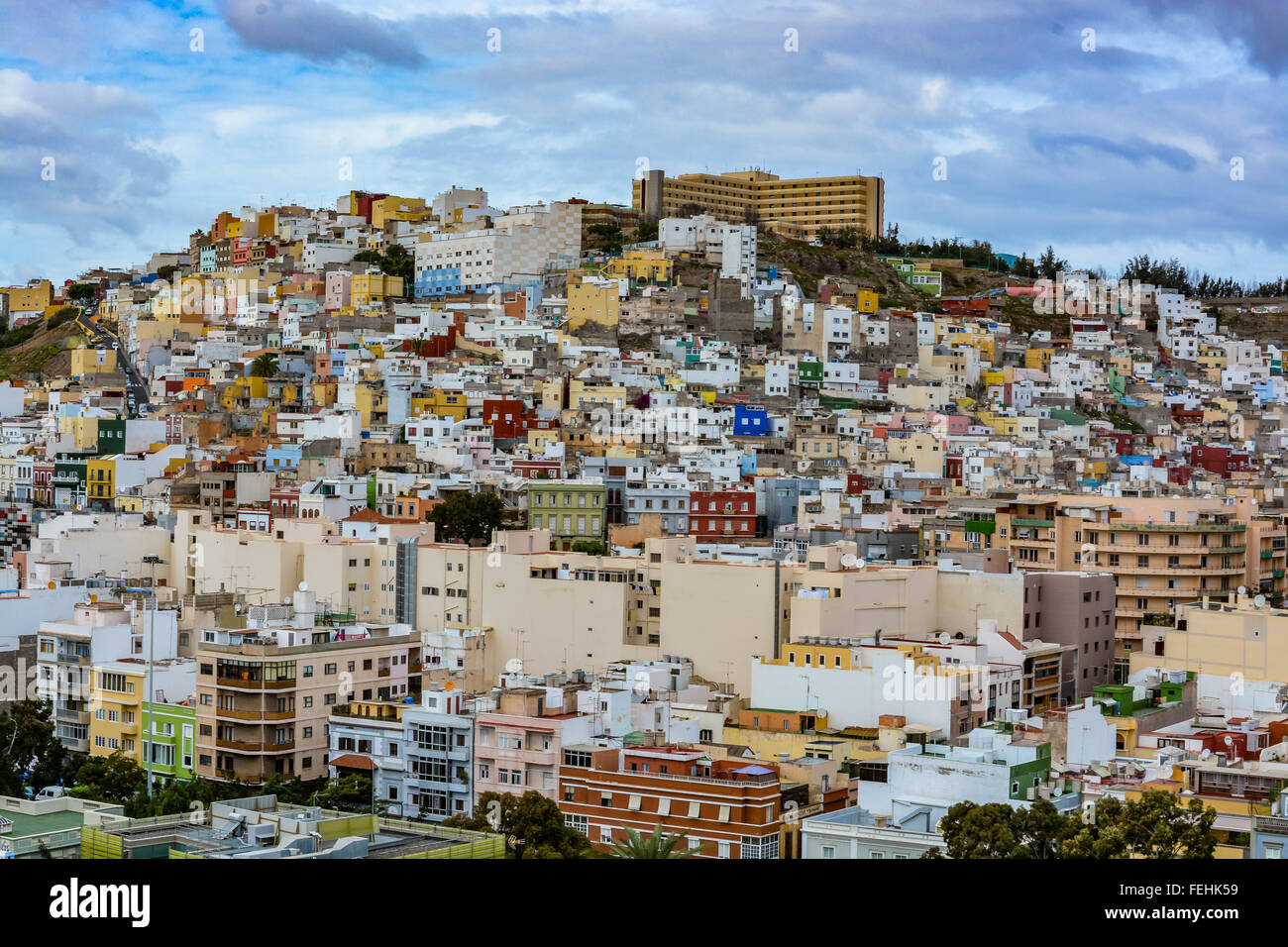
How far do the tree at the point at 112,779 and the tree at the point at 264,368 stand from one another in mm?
22701

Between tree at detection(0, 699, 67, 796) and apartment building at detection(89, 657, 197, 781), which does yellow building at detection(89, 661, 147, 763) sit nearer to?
apartment building at detection(89, 657, 197, 781)

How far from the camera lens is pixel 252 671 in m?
16.5

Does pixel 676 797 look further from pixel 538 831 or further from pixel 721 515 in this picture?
pixel 721 515

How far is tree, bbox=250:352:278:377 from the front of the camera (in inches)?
1485

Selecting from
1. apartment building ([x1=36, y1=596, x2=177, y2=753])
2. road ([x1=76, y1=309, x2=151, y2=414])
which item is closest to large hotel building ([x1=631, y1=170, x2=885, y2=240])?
road ([x1=76, y1=309, x2=151, y2=414])

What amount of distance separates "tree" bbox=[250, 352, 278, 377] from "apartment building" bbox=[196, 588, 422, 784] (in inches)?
818

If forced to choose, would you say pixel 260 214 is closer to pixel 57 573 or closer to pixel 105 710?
pixel 57 573

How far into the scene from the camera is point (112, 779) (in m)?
15.0

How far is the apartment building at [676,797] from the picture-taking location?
12625 mm

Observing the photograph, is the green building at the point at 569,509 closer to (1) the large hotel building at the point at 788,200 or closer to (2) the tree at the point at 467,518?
(2) the tree at the point at 467,518

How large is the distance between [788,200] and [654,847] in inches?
1798

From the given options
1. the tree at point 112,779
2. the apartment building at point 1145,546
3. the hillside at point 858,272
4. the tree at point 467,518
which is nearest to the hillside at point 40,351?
the hillside at point 858,272
